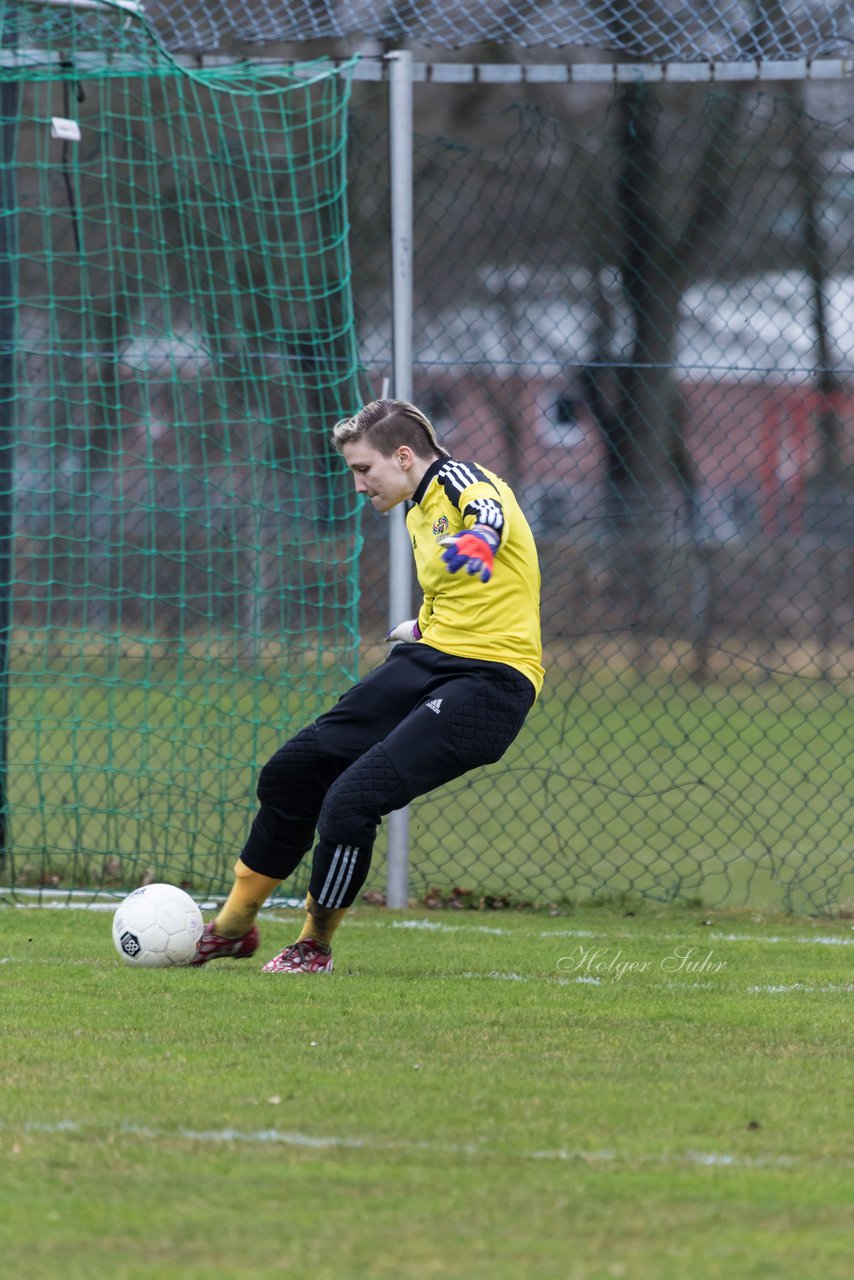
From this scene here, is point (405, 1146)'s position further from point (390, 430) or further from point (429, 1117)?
point (390, 430)

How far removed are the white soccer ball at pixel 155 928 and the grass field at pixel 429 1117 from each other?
0.07 metres

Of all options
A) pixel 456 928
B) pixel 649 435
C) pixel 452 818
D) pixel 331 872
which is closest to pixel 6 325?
pixel 456 928

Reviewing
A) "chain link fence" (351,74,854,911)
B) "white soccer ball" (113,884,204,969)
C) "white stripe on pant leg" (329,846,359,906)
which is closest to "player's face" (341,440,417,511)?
"white stripe on pant leg" (329,846,359,906)

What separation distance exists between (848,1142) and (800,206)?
15825mm

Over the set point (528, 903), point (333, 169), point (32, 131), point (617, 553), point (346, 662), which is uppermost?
point (32, 131)

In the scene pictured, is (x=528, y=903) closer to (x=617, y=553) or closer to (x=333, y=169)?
(x=333, y=169)

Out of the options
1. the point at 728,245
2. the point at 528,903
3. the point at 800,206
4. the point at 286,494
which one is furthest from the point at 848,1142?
the point at 728,245

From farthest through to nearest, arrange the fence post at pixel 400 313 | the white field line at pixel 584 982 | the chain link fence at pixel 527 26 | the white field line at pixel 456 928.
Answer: the chain link fence at pixel 527 26 → the fence post at pixel 400 313 → the white field line at pixel 456 928 → the white field line at pixel 584 982

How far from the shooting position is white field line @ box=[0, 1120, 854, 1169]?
3264mm

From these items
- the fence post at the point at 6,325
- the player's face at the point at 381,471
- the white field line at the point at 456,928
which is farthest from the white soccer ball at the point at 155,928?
the fence post at the point at 6,325

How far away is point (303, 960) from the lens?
17.9ft

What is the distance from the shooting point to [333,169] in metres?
8.16

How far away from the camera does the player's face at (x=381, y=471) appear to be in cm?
544

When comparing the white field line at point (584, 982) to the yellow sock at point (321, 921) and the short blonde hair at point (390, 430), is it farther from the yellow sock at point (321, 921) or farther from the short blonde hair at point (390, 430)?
the short blonde hair at point (390, 430)
